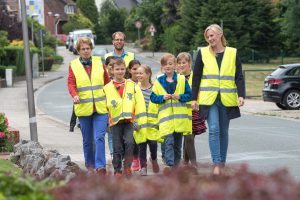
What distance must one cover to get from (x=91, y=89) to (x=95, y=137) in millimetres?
610

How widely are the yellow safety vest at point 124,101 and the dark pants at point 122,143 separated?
127 mm

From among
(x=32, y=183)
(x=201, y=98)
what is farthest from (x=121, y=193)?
(x=201, y=98)

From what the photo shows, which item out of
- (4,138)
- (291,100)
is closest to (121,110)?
(4,138)

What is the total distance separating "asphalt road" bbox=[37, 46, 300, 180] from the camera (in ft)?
42.9

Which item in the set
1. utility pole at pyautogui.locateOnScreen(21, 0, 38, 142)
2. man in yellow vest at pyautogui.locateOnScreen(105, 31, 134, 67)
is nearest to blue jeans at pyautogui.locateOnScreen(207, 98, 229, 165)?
man in yellow vest at pyautogui.locateOnScreen(105, 31, 134, 67)

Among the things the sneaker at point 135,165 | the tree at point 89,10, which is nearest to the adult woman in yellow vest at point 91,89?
the sneaker at point 135,165

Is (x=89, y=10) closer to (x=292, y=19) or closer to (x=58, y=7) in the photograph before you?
(x=58, y=7)

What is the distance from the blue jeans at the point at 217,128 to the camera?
35.2 feet

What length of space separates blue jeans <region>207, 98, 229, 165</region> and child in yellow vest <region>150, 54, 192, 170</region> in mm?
792

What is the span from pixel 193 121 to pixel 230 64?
70.8 inches

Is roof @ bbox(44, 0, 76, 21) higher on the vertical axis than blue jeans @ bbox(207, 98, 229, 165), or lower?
lower

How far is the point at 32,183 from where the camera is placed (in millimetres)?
5379

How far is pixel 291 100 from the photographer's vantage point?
92.2 feet

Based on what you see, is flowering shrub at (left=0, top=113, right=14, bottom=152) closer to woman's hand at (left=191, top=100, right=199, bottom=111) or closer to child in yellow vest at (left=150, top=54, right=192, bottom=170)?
child in yellow vest at (left=150, top=54, right=192, bottom=170)
